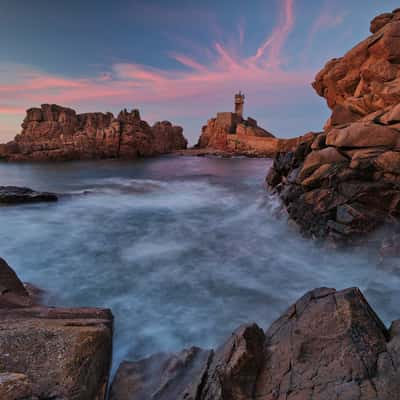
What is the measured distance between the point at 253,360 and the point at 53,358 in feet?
5.11

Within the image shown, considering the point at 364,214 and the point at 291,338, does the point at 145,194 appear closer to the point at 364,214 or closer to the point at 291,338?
the point at 364,214

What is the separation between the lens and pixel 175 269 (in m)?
5.30

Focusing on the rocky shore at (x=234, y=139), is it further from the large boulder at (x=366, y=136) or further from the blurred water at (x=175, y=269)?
the large boulder at (x=366, y=136)

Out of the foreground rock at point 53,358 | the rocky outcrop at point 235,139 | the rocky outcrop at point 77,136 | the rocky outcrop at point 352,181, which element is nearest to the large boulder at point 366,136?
the rocky outcrop at point 352,181

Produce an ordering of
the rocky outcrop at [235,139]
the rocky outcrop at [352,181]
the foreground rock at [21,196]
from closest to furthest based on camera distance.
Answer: the rocky outcrop at [352,181]
the foreground rock at [21,196]
the rocky outcrop at [235,139]

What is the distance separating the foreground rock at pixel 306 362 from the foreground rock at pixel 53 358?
733mm

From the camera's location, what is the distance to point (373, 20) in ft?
39.0

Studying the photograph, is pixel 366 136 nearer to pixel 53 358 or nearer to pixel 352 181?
pixel 352 181

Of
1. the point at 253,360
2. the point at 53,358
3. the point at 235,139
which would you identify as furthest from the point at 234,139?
the point at 53,358

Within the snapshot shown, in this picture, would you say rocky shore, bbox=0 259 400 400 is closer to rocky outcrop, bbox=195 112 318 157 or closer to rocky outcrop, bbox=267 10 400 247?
rocky outcrop, bbox=267 10 400 247

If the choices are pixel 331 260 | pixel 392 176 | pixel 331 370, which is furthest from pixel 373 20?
pixel 331 370

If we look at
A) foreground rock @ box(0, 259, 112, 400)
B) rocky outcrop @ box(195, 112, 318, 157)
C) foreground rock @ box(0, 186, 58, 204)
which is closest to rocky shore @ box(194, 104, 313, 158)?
rocky outcrop @ box(195, 112, 318, 157)

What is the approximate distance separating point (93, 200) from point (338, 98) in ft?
44.1

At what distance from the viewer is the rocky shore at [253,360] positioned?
1729 mm
